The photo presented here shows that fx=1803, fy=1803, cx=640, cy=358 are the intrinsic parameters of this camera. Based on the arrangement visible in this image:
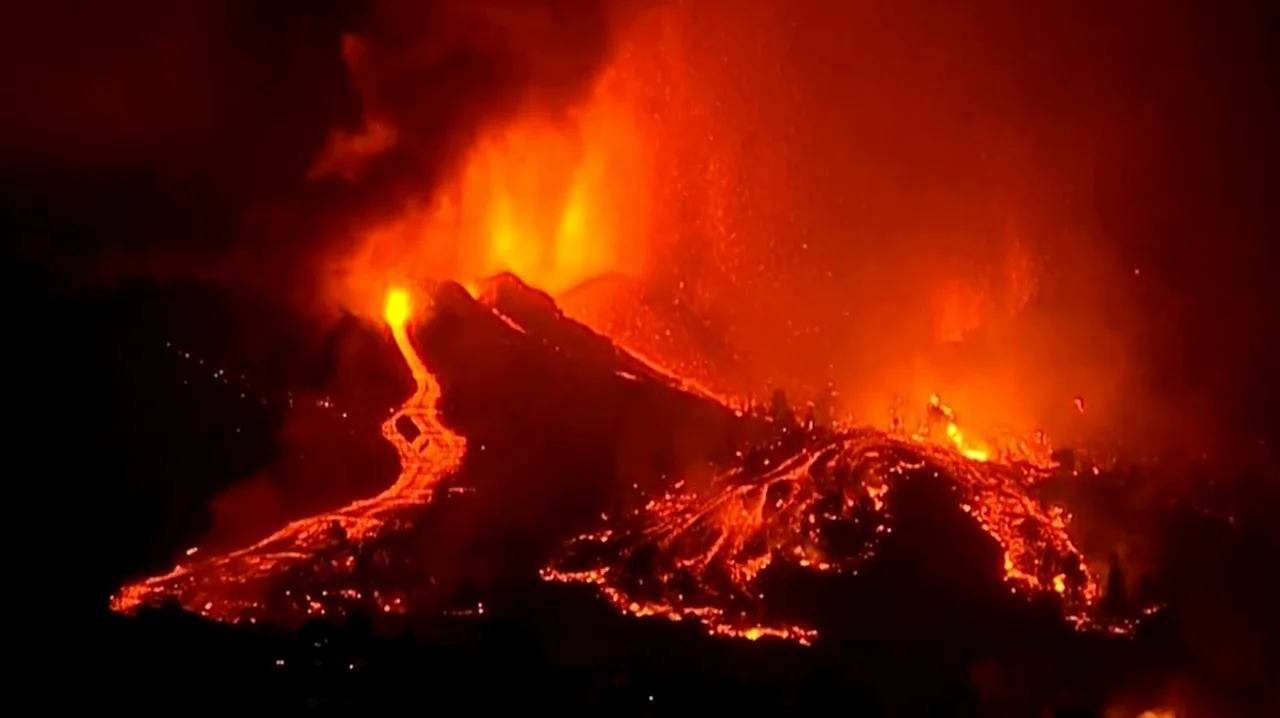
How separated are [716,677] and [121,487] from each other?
7640 mm

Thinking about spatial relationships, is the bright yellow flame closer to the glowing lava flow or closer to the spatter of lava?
the glowing lava flow

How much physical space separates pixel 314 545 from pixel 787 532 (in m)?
5.46

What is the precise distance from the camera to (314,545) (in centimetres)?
1897

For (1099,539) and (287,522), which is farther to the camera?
(1099,539)

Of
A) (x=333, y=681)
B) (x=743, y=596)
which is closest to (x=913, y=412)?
(x=743, y=596)

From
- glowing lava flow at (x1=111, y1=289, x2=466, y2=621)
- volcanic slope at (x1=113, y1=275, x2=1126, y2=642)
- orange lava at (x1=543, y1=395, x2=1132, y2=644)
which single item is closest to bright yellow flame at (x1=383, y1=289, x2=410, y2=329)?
volcanic slope at (x1=113, y1=275, x2=1126, y2=642)

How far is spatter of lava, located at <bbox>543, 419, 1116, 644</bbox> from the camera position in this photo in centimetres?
1938

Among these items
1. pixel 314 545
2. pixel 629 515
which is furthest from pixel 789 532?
pixel 314 545

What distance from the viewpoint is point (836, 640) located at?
19.1 meters

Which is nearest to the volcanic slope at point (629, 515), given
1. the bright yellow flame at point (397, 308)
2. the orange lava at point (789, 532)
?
the orange lava at point (789, 532)

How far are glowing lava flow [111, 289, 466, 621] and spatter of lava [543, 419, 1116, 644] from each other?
2137 millimetres

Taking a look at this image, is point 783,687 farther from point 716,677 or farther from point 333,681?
point 333,681

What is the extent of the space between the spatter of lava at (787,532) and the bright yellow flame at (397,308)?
6296 millimetres

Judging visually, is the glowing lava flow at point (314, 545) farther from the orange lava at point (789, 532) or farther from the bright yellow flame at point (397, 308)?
the bright yellow flame at point (397, 308)
